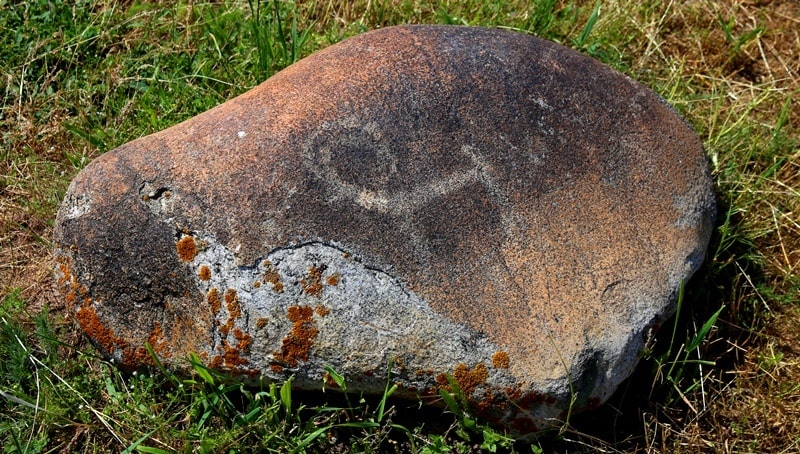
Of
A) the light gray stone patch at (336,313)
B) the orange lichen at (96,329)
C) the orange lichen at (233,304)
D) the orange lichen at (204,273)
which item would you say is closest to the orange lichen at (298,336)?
the light gray stone patch at (336,313)

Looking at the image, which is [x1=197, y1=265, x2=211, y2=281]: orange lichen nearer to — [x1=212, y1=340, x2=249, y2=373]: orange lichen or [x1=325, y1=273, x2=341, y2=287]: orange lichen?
[x1=212, y1=340, x2=249, y2=373]: orange lichen

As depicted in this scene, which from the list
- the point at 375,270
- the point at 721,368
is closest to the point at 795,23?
the point at 721,368

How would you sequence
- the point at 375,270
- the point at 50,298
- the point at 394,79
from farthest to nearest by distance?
1. the point at 50,298
2. the point at 394,79
3. the point at 375,270

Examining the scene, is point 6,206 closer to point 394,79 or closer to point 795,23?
point 394,79

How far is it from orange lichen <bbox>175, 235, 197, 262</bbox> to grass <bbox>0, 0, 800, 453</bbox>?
385 millimetres

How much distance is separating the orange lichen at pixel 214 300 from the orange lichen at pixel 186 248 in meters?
0.11

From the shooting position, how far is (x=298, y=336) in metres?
2.08

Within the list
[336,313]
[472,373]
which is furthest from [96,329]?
[472,373]

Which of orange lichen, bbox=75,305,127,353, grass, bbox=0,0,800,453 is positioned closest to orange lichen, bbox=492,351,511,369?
grass, bbox=0,0,800,453

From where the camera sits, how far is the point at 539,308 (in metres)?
2.15

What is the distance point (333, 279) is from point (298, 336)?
0.58ft

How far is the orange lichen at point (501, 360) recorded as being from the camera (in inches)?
82.2

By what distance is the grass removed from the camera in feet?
7.53

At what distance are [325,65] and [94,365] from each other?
1156mm
